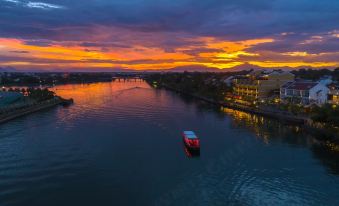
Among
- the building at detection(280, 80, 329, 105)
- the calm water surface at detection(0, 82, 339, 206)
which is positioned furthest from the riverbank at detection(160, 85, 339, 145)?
the building at detection(280, 80, 329, 105)

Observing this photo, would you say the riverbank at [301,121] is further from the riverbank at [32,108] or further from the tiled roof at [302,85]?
the riverbank at [32,108]

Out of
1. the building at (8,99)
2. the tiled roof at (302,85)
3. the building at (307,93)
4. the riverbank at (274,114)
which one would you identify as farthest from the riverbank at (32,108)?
the tiled roof at (302,85)

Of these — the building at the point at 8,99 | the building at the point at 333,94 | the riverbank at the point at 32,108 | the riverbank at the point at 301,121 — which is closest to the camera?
the riverbank at the point at 301,121

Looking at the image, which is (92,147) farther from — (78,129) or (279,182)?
(279,182)

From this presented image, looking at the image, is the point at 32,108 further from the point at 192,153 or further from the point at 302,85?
the point at 302,85

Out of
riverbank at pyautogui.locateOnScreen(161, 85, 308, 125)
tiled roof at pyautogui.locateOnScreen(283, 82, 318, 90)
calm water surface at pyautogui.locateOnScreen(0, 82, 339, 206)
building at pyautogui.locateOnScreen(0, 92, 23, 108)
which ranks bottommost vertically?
calm water surface at pyautogui.locateOnScreen(0, 82, 339, 206)

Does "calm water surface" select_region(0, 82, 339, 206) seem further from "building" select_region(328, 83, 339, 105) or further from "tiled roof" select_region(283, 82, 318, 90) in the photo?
"tiled roof" select_region(283, 82, 318, 90)

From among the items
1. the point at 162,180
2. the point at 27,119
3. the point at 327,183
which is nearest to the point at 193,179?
the point at 162,180
